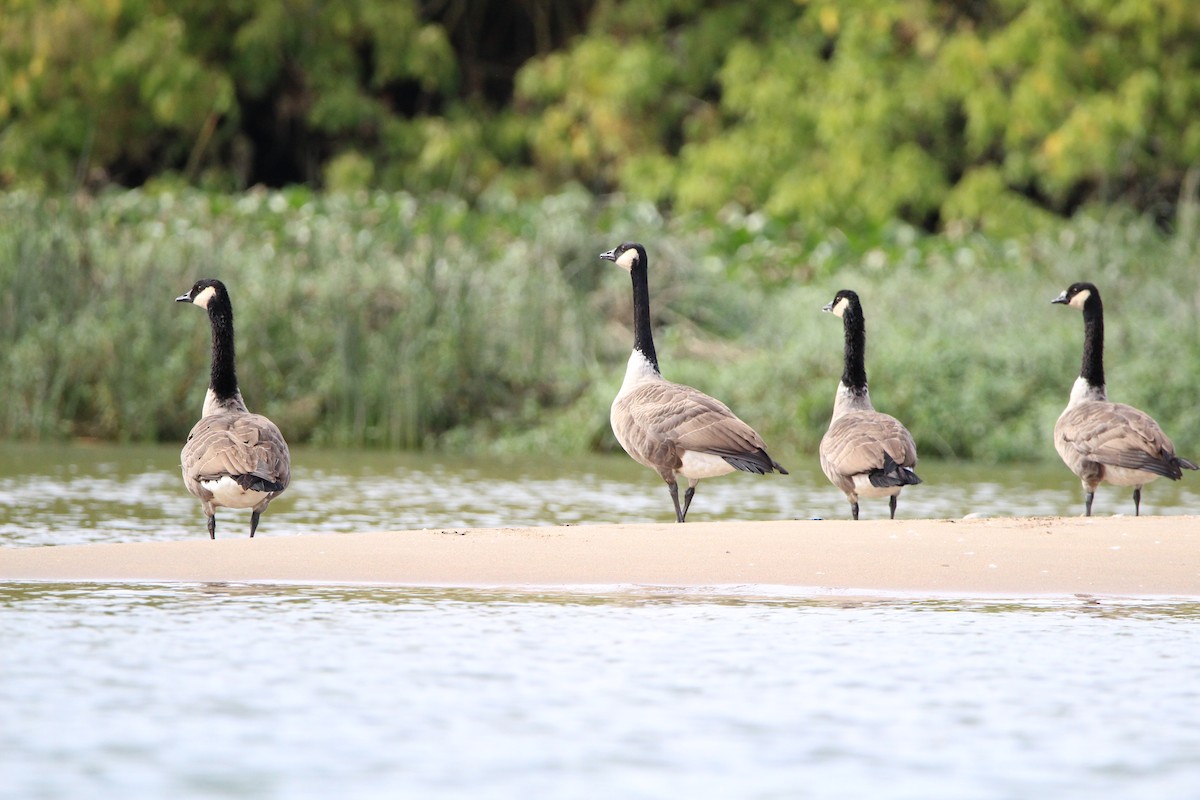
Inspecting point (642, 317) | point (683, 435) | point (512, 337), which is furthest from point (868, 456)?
point (512, 337)

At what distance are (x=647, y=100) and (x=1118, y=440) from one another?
17.4 metres

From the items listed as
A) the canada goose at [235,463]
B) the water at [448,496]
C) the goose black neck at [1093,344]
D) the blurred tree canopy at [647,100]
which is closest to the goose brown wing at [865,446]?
the water at [448,496]

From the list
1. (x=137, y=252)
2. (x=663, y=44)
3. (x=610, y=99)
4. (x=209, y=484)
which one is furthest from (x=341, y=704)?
(x=663, y=44)

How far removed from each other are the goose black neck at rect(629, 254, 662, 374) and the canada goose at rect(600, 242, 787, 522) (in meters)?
0.46

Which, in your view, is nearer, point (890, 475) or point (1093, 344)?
point (890, 475)

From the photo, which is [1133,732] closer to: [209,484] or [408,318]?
[209,484]

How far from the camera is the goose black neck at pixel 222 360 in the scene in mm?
A: 11156

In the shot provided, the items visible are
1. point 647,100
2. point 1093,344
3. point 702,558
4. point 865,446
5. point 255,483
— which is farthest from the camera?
point 647,100

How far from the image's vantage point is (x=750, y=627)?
7453 mm

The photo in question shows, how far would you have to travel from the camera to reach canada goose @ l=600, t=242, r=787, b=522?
33.8 feet

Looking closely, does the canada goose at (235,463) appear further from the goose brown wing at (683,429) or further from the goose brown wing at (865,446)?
the goose brown wing at (865,446)

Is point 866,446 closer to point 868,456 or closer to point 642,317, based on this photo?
point 868,456

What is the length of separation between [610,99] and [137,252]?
404 inches

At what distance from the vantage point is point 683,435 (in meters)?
10.4
